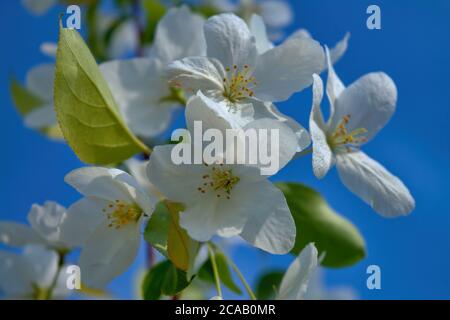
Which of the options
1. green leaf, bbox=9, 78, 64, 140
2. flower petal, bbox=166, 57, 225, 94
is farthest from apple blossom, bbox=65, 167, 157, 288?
green leaf, bbox=9, 78, 64, 140

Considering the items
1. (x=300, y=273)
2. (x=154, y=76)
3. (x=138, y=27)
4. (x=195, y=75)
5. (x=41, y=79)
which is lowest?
(x=300, y=273)

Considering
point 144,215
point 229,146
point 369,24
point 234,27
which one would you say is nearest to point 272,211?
point 229,146

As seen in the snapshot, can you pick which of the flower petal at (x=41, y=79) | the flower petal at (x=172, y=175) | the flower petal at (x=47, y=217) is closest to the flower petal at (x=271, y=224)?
the flower petal at (x=172, y=175)

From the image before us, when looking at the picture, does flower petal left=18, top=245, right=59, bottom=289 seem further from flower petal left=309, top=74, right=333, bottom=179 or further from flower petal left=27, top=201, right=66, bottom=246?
flower petal left=309, top=74, right=333, bottom=179

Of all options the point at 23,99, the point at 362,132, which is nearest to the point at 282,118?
the point at 362,132

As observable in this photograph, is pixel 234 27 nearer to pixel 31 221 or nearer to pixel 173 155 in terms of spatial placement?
pixel 173 155

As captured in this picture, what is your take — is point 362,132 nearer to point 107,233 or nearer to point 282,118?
point 282,118
